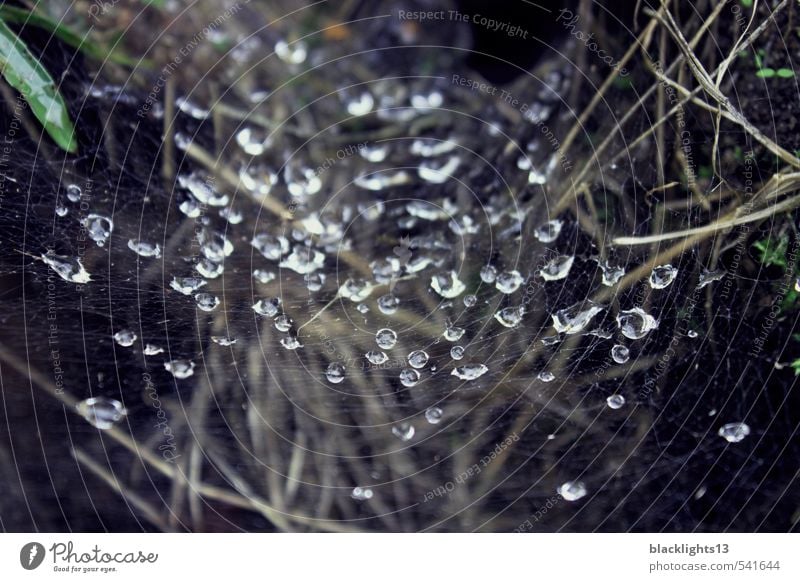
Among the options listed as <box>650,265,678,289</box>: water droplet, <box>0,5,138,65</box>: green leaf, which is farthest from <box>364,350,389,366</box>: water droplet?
<box>0,5,138,65</box>: green leaf

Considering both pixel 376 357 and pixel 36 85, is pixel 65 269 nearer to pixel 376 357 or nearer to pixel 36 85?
pixel 36 85

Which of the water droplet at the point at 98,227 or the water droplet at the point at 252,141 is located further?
the water droplet at the point at 252,141

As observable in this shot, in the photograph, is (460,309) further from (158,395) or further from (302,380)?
(158,395)

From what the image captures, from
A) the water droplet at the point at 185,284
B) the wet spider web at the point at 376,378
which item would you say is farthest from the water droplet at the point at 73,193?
the water droplet at the point at 185,284

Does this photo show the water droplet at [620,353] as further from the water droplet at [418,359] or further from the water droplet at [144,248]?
the water droplet at [144,248]

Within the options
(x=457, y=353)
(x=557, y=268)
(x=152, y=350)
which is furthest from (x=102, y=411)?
(x=557, y=268)

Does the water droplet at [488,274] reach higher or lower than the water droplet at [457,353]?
higher
